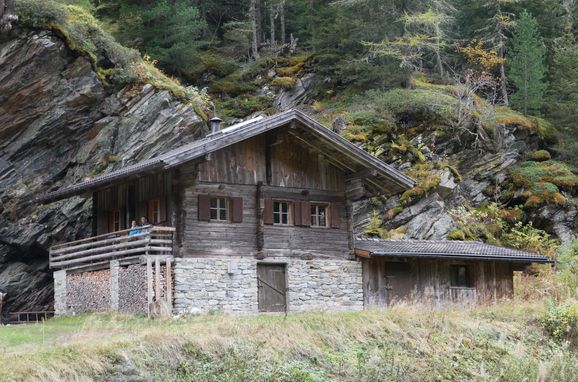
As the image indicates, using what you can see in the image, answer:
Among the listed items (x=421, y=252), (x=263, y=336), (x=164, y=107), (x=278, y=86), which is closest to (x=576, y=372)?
(x=263, y=336)

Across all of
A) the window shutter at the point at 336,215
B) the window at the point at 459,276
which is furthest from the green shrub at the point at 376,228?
the window shutter at the point at 336,215

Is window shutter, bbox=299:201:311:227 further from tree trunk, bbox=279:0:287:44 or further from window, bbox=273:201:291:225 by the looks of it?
tree trunk, bbox=279:0:287:44

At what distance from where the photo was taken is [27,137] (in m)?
33.4

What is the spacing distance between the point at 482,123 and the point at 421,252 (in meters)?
16.8

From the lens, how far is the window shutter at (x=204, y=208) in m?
26.4

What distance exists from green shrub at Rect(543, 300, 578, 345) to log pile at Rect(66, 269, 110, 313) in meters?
13.6

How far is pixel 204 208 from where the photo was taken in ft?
86.8

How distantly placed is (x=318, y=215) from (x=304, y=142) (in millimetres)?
2627

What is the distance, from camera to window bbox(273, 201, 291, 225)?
92.8 ft

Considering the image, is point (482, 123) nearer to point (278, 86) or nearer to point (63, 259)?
point (278, 86)

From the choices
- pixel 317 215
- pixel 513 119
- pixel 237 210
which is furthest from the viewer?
pixel 513 119

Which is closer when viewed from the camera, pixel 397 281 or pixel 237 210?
pixel 237 210

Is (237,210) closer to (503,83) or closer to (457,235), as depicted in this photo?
(457,235)

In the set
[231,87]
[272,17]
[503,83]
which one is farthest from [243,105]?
[503,83]
